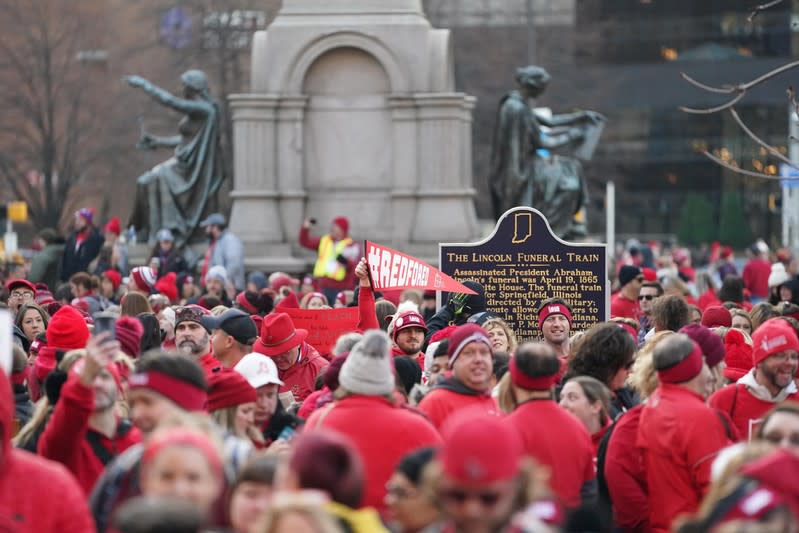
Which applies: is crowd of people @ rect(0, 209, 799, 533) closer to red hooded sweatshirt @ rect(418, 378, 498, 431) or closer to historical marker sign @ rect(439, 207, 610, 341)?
red hooded sweatshirt @ rect(418, 378, 498, 431)

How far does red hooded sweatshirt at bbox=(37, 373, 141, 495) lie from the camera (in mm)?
7332

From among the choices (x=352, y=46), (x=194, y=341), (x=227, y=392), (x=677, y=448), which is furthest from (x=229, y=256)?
(x=677, y=448)

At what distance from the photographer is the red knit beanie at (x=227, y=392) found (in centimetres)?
805

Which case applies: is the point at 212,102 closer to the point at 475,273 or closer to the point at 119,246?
the point at 119,246

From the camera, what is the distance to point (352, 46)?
887 inches

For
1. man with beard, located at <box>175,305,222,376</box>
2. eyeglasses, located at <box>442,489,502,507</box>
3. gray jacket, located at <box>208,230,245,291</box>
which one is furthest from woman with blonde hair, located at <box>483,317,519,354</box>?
gray jacket, located at <box>208,230,245,291</box>

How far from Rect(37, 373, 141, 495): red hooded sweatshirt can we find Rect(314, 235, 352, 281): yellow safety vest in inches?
498

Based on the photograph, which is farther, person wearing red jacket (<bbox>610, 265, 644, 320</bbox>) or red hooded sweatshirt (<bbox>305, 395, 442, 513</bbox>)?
person wearing red jacket (<bbox>610, 265, 644, 320</bbox>)

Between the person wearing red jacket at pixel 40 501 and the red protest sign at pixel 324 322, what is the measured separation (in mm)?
7227

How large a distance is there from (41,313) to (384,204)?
1034 cm

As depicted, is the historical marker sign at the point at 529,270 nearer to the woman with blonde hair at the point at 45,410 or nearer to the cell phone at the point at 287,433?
the cell phone at the point at 287,433

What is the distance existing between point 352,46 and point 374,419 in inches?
597

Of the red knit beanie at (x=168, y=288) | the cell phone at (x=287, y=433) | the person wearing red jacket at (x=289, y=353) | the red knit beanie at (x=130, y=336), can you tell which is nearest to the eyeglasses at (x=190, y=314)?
the person wearing red jacket at (x=289, y=353)

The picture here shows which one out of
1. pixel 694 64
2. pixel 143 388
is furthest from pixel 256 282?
pixel 694 64
